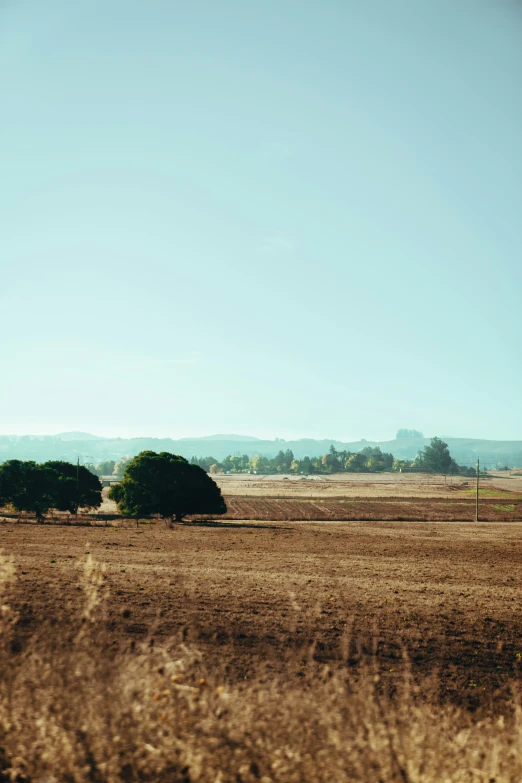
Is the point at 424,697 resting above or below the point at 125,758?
below

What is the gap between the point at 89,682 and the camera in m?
9.95

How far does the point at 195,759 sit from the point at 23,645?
29.8 feet

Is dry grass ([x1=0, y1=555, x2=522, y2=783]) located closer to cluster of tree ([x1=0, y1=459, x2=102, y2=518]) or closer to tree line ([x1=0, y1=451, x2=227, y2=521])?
tree line ([x1=0, y1=451, x2=227, y2=521])

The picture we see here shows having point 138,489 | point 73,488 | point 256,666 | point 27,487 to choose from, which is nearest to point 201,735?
point 256,666

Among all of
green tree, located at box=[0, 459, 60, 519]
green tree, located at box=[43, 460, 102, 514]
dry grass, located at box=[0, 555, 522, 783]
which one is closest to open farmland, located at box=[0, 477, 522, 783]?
dry grass, located at box=[0, 555, 522, 783]

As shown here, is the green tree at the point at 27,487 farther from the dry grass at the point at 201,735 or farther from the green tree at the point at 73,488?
the dry grass at the point at 201,735

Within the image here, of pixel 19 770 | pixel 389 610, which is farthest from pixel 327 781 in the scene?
pixel 389 610

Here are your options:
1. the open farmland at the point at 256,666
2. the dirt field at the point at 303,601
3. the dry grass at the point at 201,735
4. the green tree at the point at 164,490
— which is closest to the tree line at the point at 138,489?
the green tree at the point at 164,490

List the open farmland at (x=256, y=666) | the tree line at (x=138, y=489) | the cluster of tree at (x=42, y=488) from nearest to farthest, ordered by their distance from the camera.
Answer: the open farmland at (x=256, y=666), the tree line at (x=138, y=489), the cluster of tree at (x=42, y=488)

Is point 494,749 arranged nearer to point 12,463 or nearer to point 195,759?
point 195,759

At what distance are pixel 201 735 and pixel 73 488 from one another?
237 feet

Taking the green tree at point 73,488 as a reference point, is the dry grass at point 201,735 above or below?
above

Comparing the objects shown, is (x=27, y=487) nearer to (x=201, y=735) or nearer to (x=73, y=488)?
(x=73, y=488)

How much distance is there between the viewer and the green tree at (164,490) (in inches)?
2616
